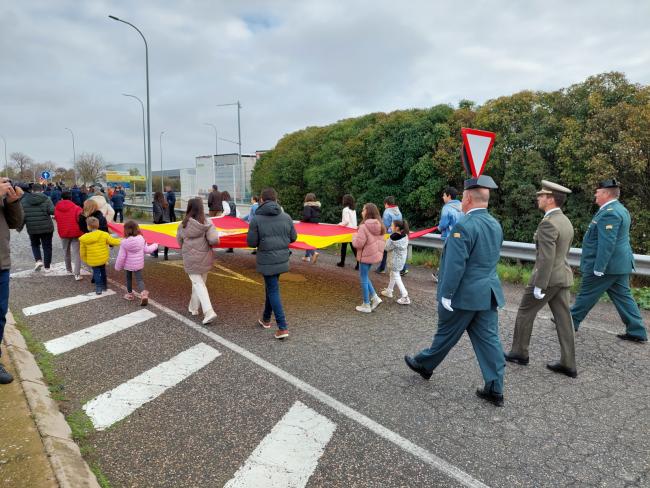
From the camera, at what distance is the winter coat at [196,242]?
242 inches

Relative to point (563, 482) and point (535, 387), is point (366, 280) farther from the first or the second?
point (563, 482)

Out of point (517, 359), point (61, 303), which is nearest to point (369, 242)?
point (517, 359)

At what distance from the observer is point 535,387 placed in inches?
169

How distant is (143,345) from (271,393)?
211 cm

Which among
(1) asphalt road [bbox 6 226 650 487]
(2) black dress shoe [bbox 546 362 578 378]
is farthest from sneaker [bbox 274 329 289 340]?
(2) black dress shoe [bbox 546 362 578 378]

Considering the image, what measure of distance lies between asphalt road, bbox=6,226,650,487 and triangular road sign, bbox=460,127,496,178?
232 centimetres

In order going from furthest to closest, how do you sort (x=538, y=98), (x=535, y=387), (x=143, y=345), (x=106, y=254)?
(x=538, y=98)
(x=106, y=254)
(x=143, y=345)
(x=535, y=387)

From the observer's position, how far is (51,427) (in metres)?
3.33

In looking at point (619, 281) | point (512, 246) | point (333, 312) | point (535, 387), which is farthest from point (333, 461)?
point (512, 246)

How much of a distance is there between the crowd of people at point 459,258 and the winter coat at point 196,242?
0.01 m

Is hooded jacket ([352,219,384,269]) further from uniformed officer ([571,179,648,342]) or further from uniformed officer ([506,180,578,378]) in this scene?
uniformed officer ([571,179,648,342])

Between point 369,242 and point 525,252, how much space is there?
416 cm

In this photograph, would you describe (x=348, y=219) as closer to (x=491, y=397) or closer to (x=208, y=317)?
(x=208, y=317)

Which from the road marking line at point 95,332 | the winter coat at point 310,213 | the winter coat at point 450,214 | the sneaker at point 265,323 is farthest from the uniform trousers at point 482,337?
the winter coat at point 310,213
